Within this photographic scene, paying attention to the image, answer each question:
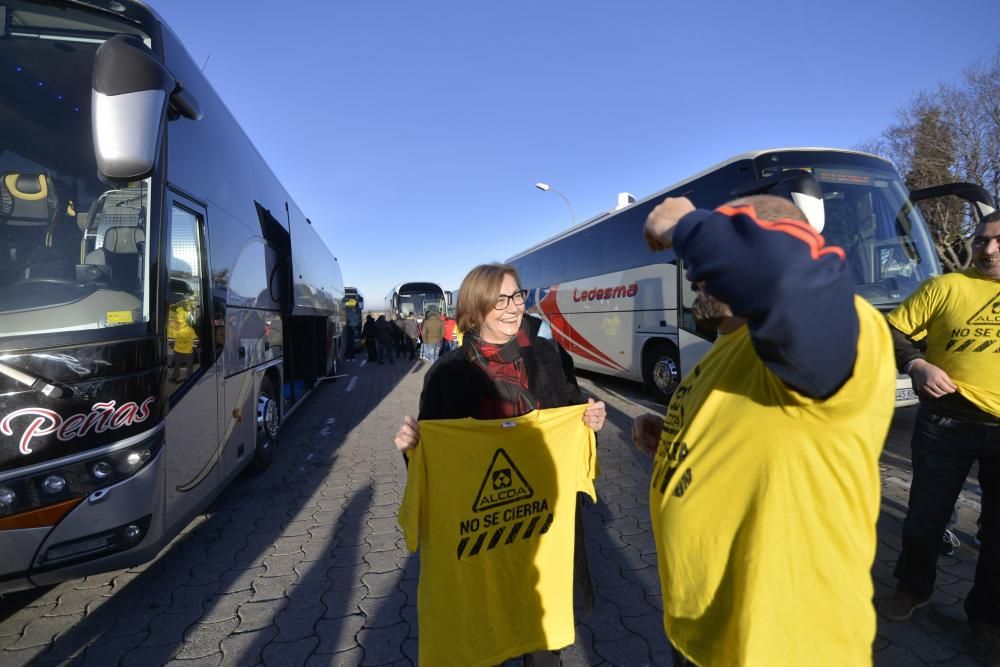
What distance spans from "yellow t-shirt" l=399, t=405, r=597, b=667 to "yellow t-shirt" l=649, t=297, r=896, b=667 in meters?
0.91

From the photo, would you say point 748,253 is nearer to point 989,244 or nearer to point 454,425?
point 454,425

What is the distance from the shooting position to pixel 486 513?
77.9 inches

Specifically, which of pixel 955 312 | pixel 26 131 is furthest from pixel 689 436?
pixel 26 131

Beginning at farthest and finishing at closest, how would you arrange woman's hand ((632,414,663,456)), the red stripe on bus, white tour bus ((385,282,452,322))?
white tour bus ((385,282,452,322)) → the red stripe on bus → woman's hand ((632,414,663,456))

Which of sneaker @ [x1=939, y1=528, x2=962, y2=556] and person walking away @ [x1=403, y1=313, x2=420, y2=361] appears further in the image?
person walking away @ [x1=403, y1=313, x2=420, y2=361]

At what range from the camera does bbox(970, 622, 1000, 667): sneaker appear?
2.24m

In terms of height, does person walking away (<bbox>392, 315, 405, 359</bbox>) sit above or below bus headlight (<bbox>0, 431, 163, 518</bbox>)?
above

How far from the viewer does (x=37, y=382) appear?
221 centimetres

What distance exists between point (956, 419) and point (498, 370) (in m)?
2.31

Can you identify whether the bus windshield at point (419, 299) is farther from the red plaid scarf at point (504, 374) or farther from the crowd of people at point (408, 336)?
the red plaid scarf at point (504, 374)

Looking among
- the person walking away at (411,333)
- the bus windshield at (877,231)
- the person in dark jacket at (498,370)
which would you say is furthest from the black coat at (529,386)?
the person walking away at (411,333)

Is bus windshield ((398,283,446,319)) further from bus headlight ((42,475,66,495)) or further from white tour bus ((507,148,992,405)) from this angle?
bus headlight ((42,475,66,495))

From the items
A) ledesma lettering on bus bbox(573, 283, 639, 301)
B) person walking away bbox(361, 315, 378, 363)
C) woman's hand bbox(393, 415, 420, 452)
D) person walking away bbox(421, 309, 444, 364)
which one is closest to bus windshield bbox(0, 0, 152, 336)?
woman's hand bbox(393, 415, 420, 452)

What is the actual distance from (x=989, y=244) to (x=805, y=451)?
2304mm
